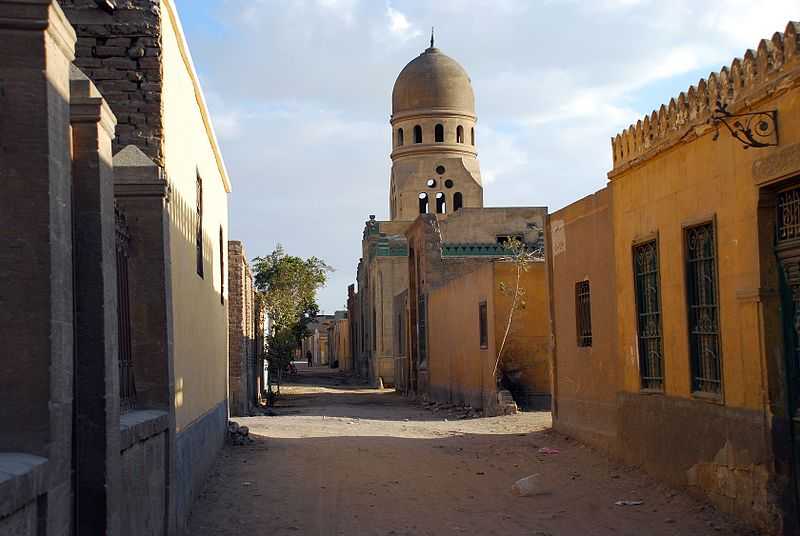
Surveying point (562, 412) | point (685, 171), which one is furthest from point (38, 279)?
point (562, 412)

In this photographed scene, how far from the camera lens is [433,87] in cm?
4781

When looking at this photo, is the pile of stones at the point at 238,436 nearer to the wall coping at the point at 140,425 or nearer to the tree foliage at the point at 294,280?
the wall coping at the point at 140,425

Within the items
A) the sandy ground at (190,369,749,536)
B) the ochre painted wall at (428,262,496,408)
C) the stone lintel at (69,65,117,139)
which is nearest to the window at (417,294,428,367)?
the ochre painted wall at (428,262,496,408)

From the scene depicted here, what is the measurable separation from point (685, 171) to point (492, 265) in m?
11.0

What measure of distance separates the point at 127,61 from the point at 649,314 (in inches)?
246

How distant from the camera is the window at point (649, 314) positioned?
36.6 feet

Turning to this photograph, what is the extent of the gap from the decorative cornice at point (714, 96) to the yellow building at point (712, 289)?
16 millimetres

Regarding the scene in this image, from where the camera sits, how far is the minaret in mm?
47250

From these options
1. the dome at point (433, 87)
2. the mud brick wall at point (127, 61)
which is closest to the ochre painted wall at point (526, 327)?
the mud brick wall at point (127, 61)

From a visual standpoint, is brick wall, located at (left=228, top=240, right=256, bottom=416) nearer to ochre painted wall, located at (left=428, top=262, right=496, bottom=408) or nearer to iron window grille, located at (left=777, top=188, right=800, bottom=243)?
ochre painted wall, located at (left=428, top=262, right=496, bottom=408)

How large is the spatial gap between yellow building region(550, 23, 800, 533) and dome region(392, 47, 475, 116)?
3500 cm

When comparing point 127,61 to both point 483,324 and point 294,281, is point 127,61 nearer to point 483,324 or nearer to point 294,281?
point 483,324

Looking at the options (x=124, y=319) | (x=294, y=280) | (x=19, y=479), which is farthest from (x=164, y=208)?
(x=294, y=280)

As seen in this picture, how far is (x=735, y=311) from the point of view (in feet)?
29.0
